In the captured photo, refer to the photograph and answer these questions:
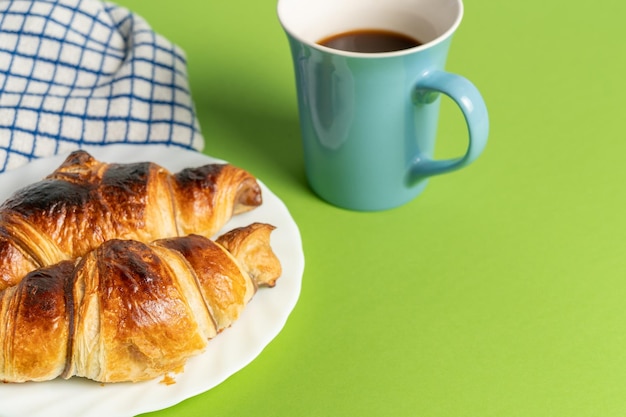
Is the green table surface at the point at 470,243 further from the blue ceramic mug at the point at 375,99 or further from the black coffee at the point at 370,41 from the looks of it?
the black coffee at the point at 370,41

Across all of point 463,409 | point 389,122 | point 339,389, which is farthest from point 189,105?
point 463,409

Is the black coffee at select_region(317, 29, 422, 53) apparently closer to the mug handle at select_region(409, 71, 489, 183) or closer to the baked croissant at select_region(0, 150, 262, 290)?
the mug handle at select_region(409, 71, 489, 183)

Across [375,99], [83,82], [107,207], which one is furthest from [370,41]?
[83,82]

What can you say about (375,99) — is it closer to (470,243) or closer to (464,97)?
(464,97)

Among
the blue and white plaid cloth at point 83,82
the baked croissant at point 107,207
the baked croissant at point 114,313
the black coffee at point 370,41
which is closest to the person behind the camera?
the baked croissant at point 114,313

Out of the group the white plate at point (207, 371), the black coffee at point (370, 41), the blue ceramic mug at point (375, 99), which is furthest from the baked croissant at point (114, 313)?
the black coffee at point (370, 41)

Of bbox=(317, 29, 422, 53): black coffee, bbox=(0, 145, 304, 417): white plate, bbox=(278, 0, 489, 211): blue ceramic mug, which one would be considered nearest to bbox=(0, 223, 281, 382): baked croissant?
bbox=(0, 145, 304, 417): white plate
